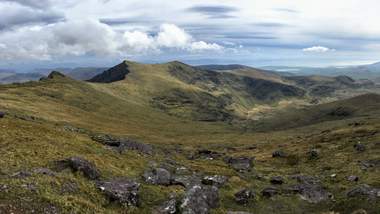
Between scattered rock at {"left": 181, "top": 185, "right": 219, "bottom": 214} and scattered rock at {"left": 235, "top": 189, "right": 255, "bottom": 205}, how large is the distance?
3.90 m

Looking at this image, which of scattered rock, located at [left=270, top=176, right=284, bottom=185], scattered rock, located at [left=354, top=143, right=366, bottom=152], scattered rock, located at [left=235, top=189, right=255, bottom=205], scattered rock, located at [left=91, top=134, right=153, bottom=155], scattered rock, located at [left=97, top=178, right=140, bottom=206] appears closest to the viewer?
scattered rock, located at [left=97, top=178, right=140, bottom=206]

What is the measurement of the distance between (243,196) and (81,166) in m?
17.3

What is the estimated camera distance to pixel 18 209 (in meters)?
25.9

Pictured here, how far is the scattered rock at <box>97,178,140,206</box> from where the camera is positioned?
33697 mm

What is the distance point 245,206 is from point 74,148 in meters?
22.5

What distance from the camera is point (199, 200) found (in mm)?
35312

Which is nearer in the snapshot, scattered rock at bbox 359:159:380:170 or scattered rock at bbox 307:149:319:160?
scattered rock at bbox 359:159:380:170

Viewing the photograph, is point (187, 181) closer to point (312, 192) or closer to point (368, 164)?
point (312, 192)

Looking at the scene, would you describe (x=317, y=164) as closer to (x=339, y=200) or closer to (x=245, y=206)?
(x=339, y=200)

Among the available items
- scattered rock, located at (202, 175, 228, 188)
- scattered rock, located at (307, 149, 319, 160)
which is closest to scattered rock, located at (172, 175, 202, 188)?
scattered rock, located at (202, 175, 228, 188)

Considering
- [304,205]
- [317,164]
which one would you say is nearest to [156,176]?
[304,205]

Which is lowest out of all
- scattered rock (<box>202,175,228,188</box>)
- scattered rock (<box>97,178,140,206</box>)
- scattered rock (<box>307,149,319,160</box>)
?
scattered rock (<box>307,149,319,160</box>)

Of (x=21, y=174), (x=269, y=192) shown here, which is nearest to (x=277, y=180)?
(x=269, y=192)

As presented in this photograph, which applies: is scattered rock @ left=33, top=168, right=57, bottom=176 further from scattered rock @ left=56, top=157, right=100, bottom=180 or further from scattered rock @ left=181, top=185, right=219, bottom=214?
scattered rock @ left=181, top=185, right=219, bottom=214
